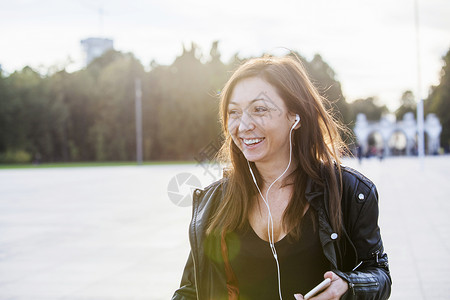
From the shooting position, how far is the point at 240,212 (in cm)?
213

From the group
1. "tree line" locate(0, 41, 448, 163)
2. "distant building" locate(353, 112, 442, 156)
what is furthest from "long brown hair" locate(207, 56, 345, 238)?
"distant building" locate(353, 112, 442, 156)

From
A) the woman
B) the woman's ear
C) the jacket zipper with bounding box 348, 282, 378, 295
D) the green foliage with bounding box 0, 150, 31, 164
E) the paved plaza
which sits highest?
the woman's ear

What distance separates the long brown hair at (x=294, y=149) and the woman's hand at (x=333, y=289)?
24cm

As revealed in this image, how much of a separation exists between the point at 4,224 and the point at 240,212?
864 centimetres

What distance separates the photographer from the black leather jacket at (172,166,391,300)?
1925mm

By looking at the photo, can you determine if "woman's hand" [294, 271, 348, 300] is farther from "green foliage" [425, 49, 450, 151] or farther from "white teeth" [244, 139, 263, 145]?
"green foliage" [425, 49, 450, 151]

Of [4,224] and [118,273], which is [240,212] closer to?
[118,273]

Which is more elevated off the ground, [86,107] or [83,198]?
[86,107]

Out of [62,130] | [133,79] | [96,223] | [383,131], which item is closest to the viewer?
[96,223]

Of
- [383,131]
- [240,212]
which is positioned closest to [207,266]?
[240,212]

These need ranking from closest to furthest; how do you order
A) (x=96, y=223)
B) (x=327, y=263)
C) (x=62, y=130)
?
(x=327, y=263) < (x=96, y=223) < (x=62, y=130)

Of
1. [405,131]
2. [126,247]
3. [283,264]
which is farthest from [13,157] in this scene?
[283,264]

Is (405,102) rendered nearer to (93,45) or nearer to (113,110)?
(113,110)

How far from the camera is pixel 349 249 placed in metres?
2.01
